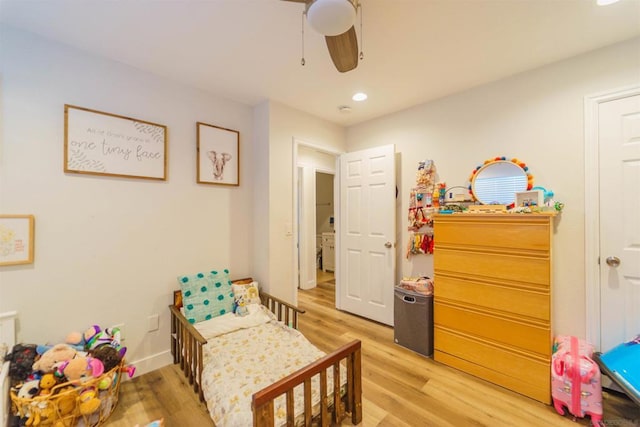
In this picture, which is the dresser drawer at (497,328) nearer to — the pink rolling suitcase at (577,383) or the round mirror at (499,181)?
the pink rolling suitcase at (577,383)

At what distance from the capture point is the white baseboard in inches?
84.0

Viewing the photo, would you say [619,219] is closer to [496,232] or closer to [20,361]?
[496,232]

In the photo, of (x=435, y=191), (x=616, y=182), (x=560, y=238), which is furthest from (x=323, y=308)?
(x=616, y=182)

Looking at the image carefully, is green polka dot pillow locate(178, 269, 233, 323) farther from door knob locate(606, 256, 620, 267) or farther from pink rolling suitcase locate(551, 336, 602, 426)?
door knob locate(606, 256, 620, 267)

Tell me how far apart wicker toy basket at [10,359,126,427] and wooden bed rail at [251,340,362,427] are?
1.13 metres

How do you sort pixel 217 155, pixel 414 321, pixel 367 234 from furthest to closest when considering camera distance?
1. pixel 367 234
2. pixel 217 155
3. pixel 414 321

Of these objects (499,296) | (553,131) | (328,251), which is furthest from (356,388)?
(328,251)

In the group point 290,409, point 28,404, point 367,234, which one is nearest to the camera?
point 290,409

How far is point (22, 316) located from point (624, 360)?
3.88m

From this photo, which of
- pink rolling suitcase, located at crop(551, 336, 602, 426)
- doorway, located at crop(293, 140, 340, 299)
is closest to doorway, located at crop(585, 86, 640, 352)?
pink rolling suitcase, located at crop(551, 336, 602, 426)

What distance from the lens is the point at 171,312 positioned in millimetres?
2250

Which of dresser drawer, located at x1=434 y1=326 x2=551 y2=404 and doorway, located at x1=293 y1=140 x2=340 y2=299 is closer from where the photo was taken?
dresser drawer, located at x1=434 y1=326 x2=551 y2=404

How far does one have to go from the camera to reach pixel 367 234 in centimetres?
321

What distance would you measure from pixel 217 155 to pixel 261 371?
6.46ft
